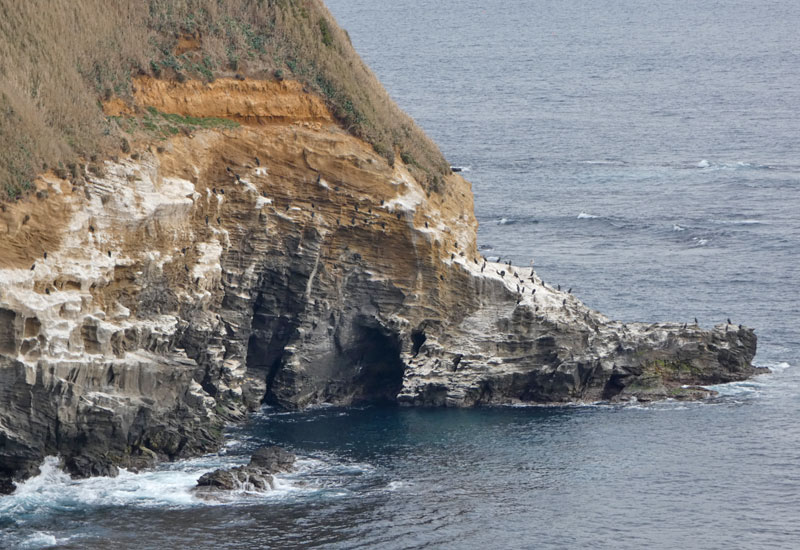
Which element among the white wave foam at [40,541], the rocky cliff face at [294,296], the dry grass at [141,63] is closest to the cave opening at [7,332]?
the rocky cliff face at [294,296]

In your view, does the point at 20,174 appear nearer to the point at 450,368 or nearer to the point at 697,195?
the point at 450,368

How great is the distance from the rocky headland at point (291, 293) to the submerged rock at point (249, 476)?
4179mm

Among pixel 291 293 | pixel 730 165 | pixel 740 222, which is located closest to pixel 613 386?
pixel 291 293

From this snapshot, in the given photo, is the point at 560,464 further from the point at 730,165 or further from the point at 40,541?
the point at 730,165

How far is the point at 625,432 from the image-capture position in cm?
8512

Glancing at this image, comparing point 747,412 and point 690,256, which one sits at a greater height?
point 690,256

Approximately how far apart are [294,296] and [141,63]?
16.6 m

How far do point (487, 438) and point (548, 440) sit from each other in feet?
11.4

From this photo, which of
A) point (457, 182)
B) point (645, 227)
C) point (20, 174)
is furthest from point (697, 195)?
point (20, 174)

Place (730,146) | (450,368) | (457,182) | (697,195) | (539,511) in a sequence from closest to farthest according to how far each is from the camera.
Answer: (539,511)
(450,368)
(457,182)
(697,195)
(730,146)

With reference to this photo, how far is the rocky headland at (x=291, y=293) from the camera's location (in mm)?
77812

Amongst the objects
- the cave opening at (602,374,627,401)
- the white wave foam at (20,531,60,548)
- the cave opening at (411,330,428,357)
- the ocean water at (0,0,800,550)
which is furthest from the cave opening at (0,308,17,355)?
the cave opening at (602,374,627,401)

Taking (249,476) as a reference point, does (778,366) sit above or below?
above

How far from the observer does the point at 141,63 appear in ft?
285
